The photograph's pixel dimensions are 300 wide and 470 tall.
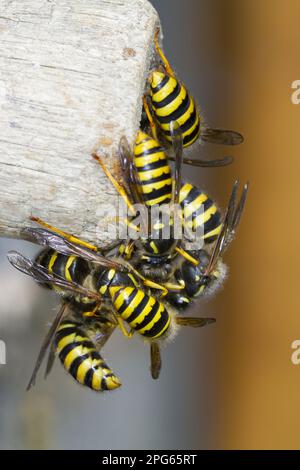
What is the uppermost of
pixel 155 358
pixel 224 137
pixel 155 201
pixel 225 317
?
pixel 224 137

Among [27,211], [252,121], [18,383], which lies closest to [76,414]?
[18,383]

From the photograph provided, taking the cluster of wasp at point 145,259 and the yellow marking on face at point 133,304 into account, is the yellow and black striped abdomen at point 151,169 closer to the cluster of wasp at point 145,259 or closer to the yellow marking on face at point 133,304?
the cluster of wasp at point 145,259

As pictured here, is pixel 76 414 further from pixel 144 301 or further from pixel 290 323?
pixel 144 301

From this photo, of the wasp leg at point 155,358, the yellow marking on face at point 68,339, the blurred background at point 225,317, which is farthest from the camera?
the blurred background at point 225,317

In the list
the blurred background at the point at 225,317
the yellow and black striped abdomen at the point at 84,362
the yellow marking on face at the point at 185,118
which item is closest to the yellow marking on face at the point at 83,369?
the yellow and black striped abdomen at the point at 84,362

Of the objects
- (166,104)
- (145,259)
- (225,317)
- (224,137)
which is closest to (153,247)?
(145,259)

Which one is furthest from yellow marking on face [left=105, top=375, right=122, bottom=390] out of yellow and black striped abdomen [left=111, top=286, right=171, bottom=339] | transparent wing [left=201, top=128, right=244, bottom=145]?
transparent wing [left=201, top=128, right=244, bottom=145]

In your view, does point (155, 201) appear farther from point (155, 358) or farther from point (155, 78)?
point (155, 358)
